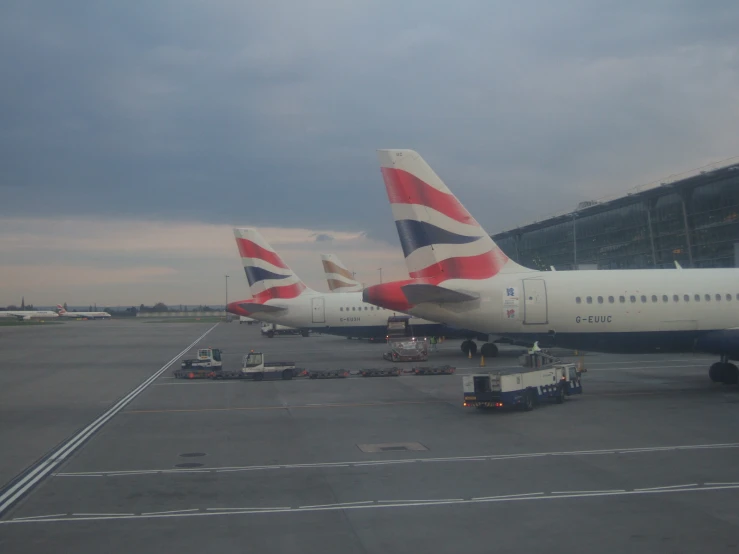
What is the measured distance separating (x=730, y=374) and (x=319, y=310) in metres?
31.9

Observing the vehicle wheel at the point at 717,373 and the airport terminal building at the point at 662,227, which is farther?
the airport terminal building at the point at 662,227

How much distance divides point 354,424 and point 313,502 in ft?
31.5

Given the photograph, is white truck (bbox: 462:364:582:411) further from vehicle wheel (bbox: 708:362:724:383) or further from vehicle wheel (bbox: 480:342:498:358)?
vehicle wheel (bbox: 480:342:498:358)

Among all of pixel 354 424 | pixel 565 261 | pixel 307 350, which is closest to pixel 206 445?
pixel 354 424

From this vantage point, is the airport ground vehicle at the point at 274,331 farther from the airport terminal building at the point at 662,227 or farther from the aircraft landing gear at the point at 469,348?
the aircraft landing gear at the point at 469,348

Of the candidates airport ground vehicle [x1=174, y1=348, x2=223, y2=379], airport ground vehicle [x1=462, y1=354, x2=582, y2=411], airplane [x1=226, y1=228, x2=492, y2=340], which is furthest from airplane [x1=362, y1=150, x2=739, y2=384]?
airplane [x1=226, y1=228, x2=492, y2=340]

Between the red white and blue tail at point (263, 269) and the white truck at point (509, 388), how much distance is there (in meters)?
30.9

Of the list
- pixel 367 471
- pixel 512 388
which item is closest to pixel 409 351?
pixel 512 388

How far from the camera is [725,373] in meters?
31.8

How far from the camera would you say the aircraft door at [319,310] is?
55875mm

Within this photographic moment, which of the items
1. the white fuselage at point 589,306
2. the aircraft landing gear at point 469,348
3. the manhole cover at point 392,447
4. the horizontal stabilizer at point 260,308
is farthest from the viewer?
the horizontal stabilizer at point 260,308

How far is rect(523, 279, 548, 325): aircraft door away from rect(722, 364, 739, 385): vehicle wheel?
8.88 meters

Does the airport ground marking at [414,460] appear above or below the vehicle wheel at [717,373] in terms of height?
below

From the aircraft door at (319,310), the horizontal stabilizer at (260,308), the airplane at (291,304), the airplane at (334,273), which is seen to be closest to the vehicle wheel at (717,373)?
the airplane at (291,304)
